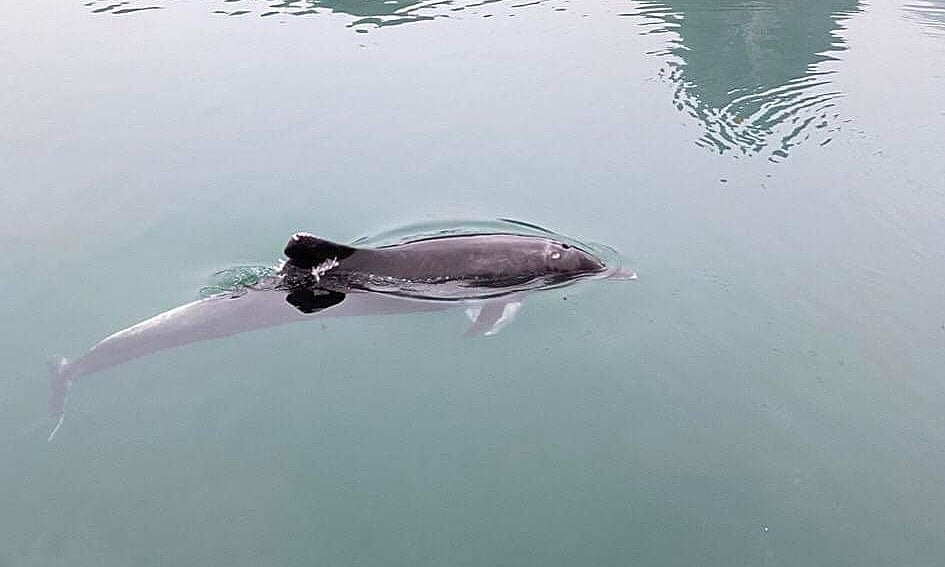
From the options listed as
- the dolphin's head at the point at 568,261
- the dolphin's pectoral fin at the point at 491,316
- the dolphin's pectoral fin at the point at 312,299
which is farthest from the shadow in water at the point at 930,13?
the dolphin's pectoral fin at the point at 312,299

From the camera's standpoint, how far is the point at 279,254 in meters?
16.4

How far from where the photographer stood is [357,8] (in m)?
35.4

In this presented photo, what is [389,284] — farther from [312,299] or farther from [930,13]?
[930,13]

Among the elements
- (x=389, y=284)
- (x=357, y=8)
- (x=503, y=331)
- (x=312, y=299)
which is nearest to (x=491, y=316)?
(x=503, y=331)

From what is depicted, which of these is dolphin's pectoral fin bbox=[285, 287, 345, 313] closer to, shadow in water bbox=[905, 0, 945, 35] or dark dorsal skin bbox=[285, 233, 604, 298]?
dark dorsal skin bbox=[285, 233, 604, 298]

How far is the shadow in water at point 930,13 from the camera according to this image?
3156 centimetres

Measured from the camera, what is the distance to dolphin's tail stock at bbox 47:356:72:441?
12578 mm

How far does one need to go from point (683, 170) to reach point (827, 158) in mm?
3552

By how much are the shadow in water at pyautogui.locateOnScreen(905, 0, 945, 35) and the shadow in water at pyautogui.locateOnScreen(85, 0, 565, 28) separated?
44.7 ft

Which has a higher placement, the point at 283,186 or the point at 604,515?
the point at 283,186

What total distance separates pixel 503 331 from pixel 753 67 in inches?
697

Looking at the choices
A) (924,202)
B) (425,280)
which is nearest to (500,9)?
(924,202)

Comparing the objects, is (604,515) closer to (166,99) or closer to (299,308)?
(299,308)

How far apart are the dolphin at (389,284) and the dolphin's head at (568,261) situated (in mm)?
19
